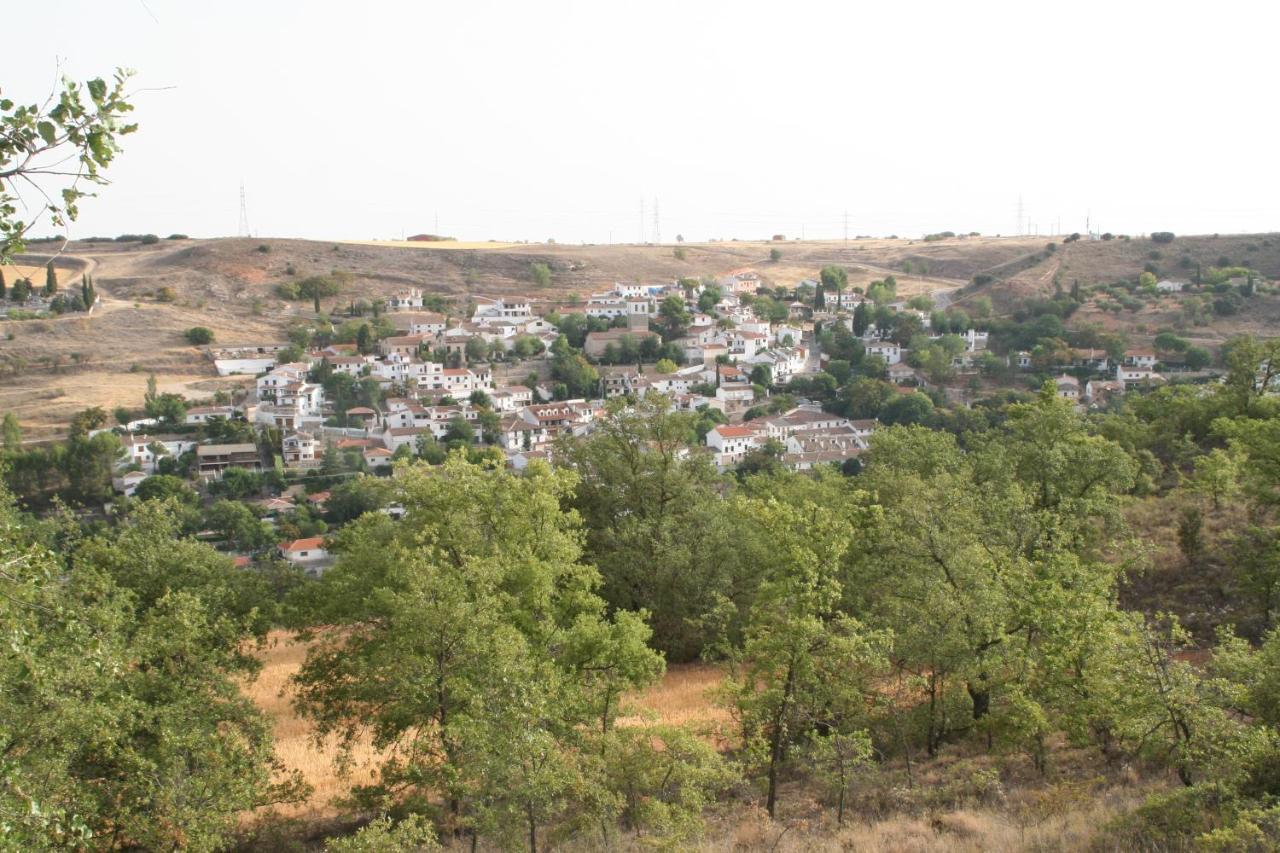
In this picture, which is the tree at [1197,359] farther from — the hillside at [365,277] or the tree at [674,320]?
the tree at [674,320]

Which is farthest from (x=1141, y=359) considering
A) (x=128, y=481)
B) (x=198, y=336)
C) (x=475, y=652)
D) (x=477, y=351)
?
(x=198, y=336)

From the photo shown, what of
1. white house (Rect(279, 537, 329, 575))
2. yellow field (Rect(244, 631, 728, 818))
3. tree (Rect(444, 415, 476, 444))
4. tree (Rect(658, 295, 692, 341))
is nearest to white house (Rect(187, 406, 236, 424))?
tree (Rect(444, 415, 476, 444))

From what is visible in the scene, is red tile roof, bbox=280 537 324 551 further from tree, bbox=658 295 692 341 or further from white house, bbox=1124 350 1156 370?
white house, bbox=1124 350 1156 370

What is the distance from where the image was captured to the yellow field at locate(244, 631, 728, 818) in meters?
10.7

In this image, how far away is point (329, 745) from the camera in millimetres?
13750

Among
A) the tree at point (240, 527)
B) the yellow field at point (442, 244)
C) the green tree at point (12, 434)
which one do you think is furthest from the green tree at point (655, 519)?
the yellow field at point (442, 244)

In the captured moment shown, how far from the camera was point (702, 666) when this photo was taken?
53.6 feet

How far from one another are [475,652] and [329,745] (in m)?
6.60

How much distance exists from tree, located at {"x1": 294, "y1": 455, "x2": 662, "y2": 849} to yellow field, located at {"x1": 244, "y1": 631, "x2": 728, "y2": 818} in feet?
2.02

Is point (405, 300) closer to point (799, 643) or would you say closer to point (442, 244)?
point (442, 244)

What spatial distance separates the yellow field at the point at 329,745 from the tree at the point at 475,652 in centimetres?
61

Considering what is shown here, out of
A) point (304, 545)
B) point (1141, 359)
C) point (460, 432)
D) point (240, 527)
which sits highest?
point (1141, 359)

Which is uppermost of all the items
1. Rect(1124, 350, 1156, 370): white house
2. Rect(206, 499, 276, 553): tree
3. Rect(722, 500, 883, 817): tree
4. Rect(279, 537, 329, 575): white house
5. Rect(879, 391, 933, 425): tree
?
Rect(722, 500, 883, 817): tree

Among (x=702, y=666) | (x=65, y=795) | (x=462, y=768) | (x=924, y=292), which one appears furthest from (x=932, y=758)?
(x=924, y=292)
